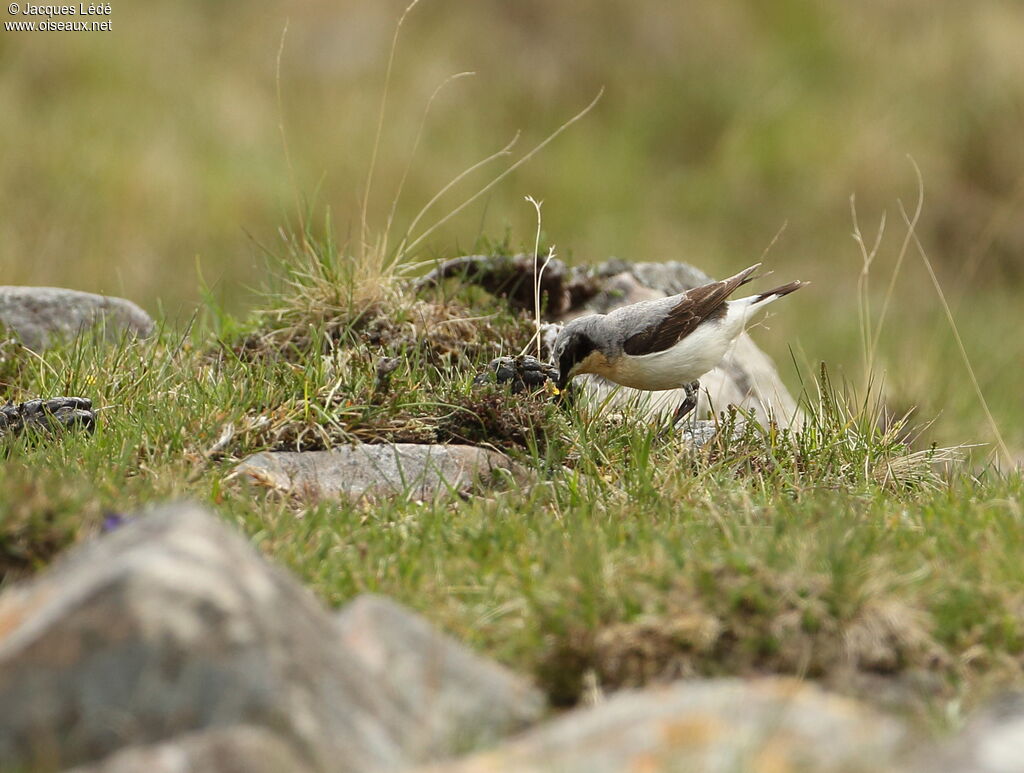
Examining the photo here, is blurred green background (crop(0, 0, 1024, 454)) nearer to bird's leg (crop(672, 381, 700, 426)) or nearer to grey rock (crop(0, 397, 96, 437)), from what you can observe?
bird's leg (crop(672, 381, 700, 426))

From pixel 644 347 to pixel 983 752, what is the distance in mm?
3786

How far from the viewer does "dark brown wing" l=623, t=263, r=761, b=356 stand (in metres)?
6.54

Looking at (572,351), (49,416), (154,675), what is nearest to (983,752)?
(154,675)

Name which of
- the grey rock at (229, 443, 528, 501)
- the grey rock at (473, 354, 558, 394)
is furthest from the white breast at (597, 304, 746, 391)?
the grey rock at (229, 443, 528, 501)

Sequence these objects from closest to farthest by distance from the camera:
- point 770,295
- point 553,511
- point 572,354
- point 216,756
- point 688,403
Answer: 1. point 216,756
2. point 553,511
3. point 572,354
4. point 688,403
5. point 770,295

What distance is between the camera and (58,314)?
7438mm

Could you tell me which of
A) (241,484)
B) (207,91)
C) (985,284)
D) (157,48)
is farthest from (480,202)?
(241,484)

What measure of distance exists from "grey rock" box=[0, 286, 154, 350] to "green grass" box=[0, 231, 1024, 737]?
0.37 meters

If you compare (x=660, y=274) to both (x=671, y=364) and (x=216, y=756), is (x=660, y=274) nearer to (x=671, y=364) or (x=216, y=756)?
(x=671, y=364)

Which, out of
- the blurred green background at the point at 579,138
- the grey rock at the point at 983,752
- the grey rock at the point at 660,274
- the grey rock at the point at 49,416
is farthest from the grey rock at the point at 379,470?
the blurred green background at the point at 579,138

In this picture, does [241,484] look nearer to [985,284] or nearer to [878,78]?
[985,284]

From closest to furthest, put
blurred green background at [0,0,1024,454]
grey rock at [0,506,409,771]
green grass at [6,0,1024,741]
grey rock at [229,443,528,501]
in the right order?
grey rock at [0,506,409,771]
green grass at [6,0,1024,741]
grey rock at [229,443,528,501]
blurred green background at [0,0,1024,454]

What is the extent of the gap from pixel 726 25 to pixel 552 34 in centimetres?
250

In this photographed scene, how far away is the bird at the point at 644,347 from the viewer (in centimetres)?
655
